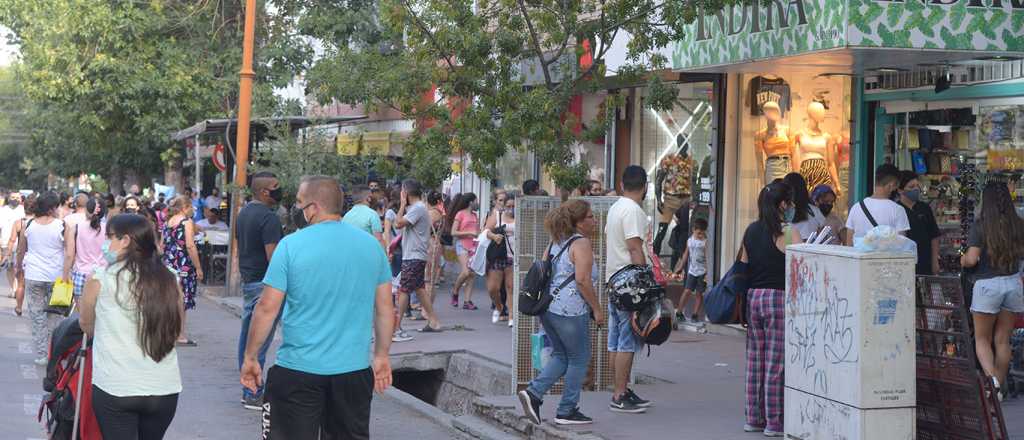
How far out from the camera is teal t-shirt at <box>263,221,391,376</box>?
6066mm

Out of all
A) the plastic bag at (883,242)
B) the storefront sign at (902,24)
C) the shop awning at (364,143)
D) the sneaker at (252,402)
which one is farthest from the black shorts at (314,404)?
the shop awning at (364,143)

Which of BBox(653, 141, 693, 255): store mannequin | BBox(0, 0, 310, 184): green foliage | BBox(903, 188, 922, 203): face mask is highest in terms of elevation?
BBox(0, 0, 310, 184): green foliage

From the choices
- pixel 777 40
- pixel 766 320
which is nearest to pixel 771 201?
pixel 766 320

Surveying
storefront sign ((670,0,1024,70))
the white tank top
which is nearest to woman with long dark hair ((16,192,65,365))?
the white tank top

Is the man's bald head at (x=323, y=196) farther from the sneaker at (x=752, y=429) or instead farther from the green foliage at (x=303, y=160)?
the green foliage at (x=303, y=160)

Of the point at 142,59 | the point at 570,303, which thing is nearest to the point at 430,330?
the point at 570,303

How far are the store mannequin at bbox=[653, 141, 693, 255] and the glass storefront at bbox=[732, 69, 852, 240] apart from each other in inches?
52.2

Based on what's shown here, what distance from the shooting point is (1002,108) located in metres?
12.0

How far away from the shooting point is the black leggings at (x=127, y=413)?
5.91 m

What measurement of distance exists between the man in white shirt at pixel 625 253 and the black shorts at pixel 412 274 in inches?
208

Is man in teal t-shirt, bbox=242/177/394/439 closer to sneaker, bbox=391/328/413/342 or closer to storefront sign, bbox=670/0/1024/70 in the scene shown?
storefront sign, bbox=670/0/1024/70

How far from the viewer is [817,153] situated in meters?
14.5

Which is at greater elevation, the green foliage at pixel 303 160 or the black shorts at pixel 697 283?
the green foliage at pixel 303 160

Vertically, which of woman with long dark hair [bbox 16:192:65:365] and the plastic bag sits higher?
the plastic bag
